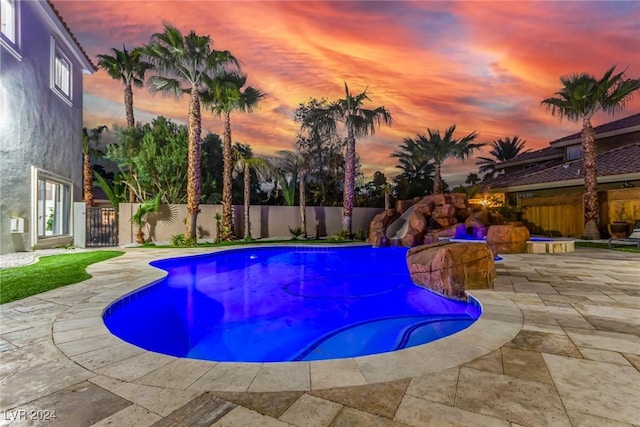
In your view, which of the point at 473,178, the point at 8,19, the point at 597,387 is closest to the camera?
the point at 597,387

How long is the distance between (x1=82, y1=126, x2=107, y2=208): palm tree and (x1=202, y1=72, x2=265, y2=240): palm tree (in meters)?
7.67

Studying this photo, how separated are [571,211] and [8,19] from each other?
2451 cm

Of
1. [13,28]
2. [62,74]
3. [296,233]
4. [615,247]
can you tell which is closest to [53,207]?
[62,74]

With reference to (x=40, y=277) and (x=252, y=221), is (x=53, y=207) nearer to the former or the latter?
(x=40, y=277)

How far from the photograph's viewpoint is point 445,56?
14109 mm

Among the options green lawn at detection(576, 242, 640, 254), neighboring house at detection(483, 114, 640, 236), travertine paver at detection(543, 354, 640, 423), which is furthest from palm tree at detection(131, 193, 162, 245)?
neighboring house at detection(483, 114, 640, 236)

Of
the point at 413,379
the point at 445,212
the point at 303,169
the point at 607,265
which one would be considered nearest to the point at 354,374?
the point at 413,379

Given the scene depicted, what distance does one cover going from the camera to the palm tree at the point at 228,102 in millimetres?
13930

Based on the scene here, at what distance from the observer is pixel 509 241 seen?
10.6 meters

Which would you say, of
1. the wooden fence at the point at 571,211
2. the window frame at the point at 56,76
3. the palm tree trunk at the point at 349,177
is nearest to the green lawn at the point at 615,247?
the wooden fence at the point at 571,211

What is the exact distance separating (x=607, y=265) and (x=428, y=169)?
71.3 ft

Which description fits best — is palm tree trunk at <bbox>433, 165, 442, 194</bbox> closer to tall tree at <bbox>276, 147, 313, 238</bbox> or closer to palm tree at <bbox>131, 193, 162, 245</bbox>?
tall tree at <bbox>276, 147, 313, 238</bbox>

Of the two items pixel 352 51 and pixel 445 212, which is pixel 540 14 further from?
pixel 445 212

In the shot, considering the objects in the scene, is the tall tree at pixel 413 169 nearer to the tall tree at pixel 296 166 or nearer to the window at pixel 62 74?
the tall tree at pixel 296 166
